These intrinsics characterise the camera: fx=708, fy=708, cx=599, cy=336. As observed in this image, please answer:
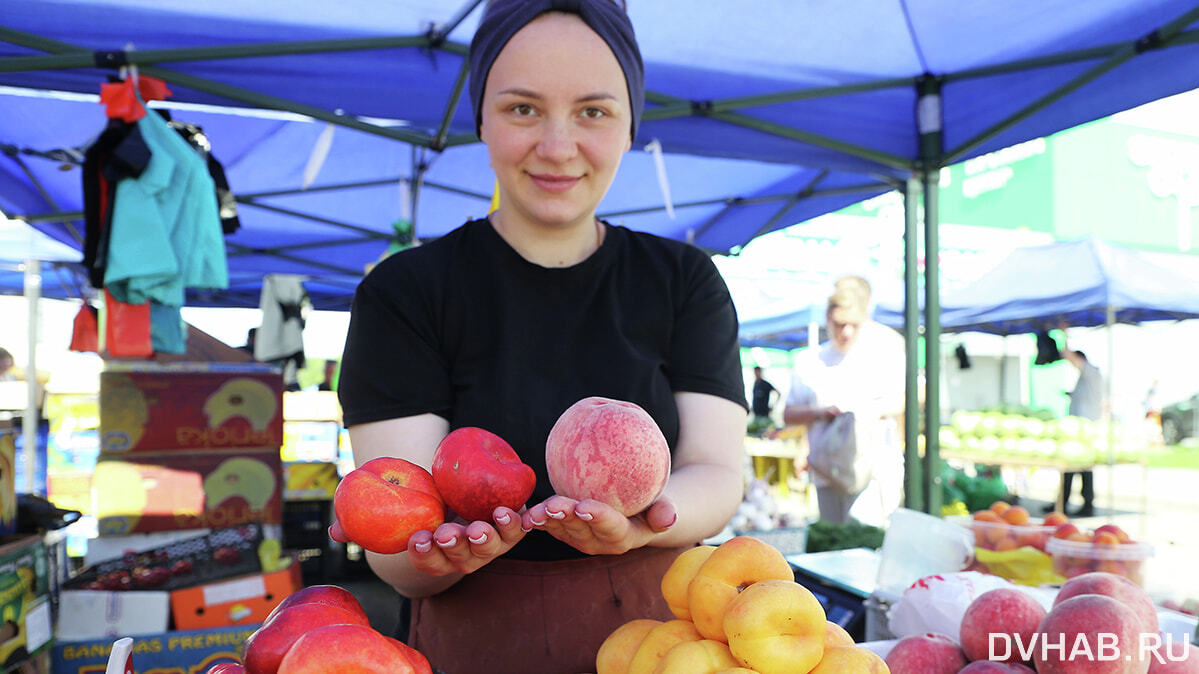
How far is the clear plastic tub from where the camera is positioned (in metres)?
2.25


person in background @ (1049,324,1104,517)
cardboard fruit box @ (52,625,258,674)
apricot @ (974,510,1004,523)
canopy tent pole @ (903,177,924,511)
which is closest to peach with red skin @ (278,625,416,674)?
apricot @ (974,510,1004,523)

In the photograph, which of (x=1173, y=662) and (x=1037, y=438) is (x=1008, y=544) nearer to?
(x=1173, y=662)

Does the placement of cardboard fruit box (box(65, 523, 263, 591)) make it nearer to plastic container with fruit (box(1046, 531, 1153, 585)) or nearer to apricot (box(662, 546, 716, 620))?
apricot (box(662, 546, 716, 620))

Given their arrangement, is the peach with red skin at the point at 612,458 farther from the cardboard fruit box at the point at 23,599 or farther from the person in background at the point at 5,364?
the person in background at the point at 5,364

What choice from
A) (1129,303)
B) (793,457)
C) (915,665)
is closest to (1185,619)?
(915,665)

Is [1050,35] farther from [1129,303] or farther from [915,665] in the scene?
[1129,303]

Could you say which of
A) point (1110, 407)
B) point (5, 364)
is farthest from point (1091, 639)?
point (5, 364)

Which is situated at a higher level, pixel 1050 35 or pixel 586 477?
pixel 1050 35

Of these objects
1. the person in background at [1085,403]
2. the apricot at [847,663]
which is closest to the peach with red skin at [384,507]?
the apricot at [847,663]

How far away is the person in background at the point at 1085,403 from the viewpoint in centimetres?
906

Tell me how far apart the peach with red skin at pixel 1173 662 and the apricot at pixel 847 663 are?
67 centimetres

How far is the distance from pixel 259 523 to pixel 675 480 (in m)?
3.76

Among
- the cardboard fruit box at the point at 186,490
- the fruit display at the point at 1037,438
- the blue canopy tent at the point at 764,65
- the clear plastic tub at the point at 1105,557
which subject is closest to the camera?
the clear plastic tub at the point at 1105,557

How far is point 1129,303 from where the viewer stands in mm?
7113
